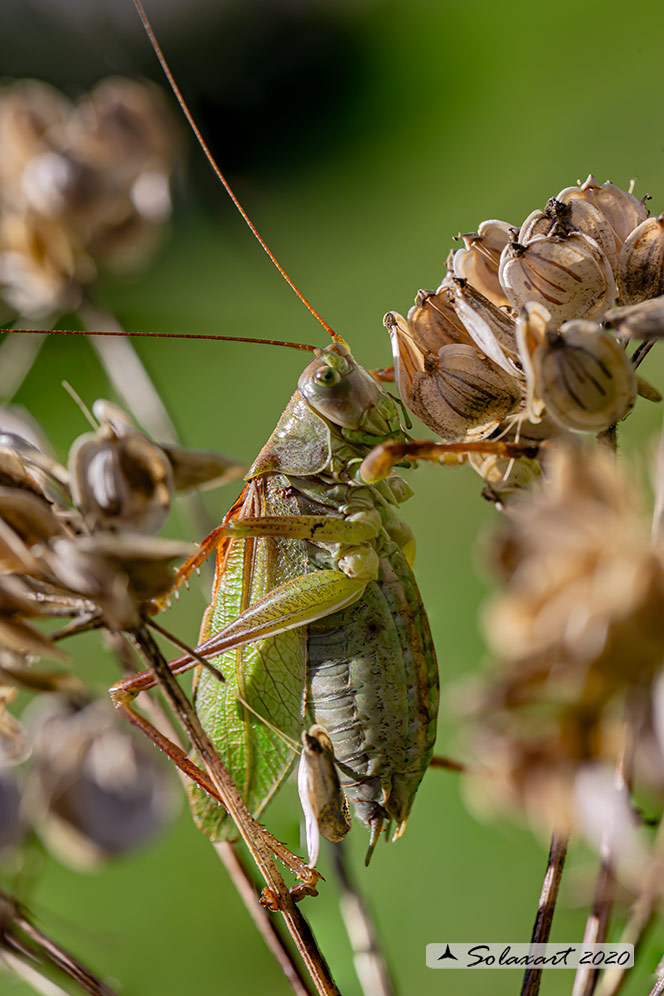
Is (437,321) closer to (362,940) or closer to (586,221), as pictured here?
(586,221)

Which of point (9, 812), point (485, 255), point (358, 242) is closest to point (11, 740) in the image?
point (9, 812)

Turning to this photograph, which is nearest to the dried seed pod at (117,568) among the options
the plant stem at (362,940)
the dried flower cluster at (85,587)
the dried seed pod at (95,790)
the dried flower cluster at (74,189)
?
the dried flower cluster at (85,587)

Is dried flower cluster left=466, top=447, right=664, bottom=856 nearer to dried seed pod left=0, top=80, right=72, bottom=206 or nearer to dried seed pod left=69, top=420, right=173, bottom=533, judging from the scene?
dried seed pod left=69, top=420, right=173, bottom=533

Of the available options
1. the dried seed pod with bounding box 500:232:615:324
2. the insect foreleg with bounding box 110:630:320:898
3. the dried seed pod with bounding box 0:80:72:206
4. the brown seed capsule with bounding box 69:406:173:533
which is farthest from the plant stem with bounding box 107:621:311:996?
the dried seed pod with bounding box 0:80:72:206

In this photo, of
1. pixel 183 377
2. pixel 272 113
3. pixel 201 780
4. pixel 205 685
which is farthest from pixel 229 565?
Answer: pixel 272 113

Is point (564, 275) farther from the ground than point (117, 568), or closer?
farther from the ground

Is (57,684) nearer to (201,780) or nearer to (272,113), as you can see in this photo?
(201,780)
